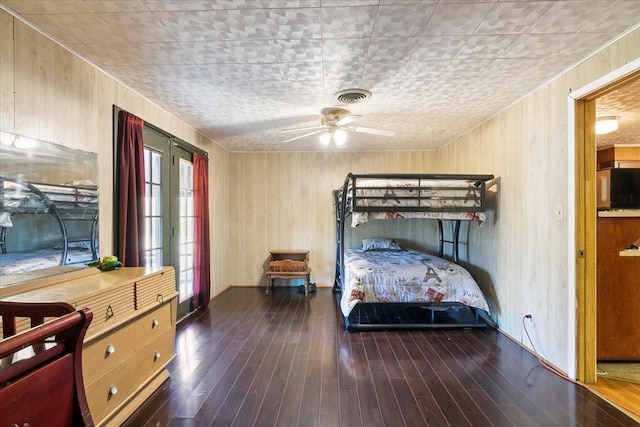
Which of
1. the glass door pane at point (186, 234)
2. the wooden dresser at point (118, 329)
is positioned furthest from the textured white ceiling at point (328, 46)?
the wooden dresser at point (118, 329)

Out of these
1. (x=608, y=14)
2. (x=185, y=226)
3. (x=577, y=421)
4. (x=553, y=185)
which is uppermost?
(x=608, y=14)

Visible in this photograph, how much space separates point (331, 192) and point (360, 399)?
138 inches

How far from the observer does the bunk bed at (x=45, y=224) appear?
1596 mm

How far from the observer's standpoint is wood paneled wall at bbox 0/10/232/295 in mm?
1652

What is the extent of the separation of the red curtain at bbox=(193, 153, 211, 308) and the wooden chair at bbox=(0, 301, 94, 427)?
287 centimetres

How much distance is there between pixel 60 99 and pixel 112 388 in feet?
6.07

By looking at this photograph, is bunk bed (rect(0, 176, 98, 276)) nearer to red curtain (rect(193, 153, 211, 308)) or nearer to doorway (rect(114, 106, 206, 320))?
doorway (rect(114, 106, 206, 320))

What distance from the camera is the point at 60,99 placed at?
1966 mm

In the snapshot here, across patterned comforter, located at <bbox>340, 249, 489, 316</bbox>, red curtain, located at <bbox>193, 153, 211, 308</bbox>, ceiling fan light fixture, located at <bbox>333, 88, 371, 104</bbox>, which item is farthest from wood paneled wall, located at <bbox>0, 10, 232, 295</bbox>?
patterned comforter, located at <bbox>340, 249, 489, 316</bbox>

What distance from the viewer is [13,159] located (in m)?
1.62

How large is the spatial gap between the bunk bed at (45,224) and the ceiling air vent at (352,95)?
213 cm

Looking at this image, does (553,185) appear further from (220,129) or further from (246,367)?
(220,129)

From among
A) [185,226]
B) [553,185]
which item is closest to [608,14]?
[553,185]

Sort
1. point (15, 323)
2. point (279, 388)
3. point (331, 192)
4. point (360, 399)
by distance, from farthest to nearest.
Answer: point (331, 192), point (279, 388), point (360, 399), point (15, 323)
